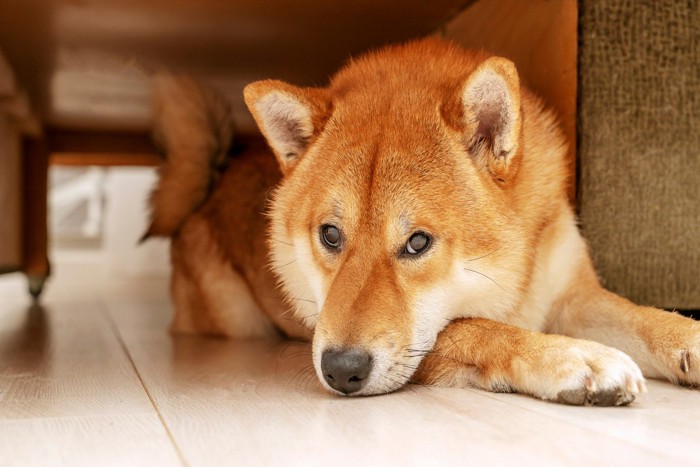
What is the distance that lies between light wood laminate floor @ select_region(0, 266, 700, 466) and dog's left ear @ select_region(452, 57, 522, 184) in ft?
1.71

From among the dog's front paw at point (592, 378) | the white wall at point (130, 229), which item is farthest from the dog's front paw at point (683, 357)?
the white wall at point (130, 229)

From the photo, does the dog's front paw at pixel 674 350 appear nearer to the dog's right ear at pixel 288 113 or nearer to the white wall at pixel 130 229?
the dog's right ear at pixel 288 113

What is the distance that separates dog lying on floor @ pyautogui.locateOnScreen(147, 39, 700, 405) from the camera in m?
1.40

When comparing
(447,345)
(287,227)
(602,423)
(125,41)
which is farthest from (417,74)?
(125,41)

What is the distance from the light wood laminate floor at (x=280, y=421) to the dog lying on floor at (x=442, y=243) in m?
0.07

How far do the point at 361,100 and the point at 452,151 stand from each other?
29cm

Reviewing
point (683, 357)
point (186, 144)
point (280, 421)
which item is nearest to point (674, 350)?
point (683, 357)

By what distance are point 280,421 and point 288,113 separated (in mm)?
840

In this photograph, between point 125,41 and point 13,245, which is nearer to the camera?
point 125,41

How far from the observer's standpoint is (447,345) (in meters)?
1.57

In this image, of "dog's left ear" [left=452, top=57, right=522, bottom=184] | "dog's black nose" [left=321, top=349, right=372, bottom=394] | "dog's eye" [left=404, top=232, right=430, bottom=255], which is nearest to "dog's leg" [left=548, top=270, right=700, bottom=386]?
"dog's left ear" [left=452, top=57, right=522, bottom=184]

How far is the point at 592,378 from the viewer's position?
1.32 m

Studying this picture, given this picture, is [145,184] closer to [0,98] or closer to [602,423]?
[0,98]

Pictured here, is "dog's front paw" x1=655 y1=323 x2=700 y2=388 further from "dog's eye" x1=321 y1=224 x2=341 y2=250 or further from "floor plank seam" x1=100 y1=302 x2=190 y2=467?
"floor plank seam" x1=100 y1=302 x2=190 y2=467
